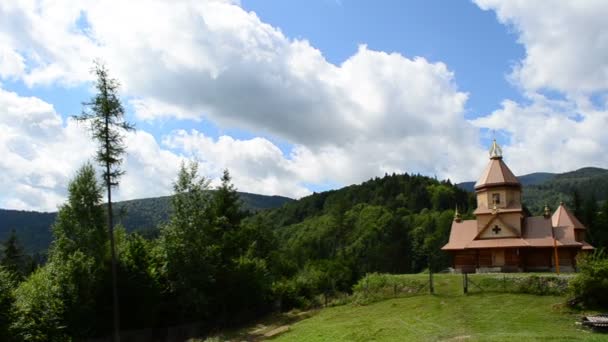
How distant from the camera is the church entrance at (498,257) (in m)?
42.8

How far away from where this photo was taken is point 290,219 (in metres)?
166

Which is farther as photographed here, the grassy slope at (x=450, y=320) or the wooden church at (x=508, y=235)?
the wooden church at (x=508, y=235)

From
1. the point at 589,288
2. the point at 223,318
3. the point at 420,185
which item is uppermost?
the point at 420,185

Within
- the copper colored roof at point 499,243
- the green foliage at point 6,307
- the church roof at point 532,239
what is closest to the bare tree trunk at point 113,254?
the green foliage at point 6,307

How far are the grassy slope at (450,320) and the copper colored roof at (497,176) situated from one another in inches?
531

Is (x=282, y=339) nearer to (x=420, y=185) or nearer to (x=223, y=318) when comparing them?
(x=223, y=318)

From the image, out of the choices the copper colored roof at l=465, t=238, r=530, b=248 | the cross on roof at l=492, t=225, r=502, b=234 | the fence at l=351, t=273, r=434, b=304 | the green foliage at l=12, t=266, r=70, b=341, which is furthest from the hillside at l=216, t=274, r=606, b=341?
the green foliage at l=12, t=266, r=70, b=341

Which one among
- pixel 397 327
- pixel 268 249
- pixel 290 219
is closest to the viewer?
pixel 397 327

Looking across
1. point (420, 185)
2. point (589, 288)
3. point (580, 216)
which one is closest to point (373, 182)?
point (420, 185)

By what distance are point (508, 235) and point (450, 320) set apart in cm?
1965

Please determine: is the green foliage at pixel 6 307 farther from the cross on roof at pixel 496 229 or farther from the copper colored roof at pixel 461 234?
the cross on roof at pixel 496 229

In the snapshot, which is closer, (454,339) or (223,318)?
(454,339)

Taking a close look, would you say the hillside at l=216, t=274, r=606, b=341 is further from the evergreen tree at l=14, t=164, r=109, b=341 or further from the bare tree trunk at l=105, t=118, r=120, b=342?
the evergreen tree at l=14, t=164, r=109, b=341

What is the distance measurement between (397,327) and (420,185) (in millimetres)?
113124
